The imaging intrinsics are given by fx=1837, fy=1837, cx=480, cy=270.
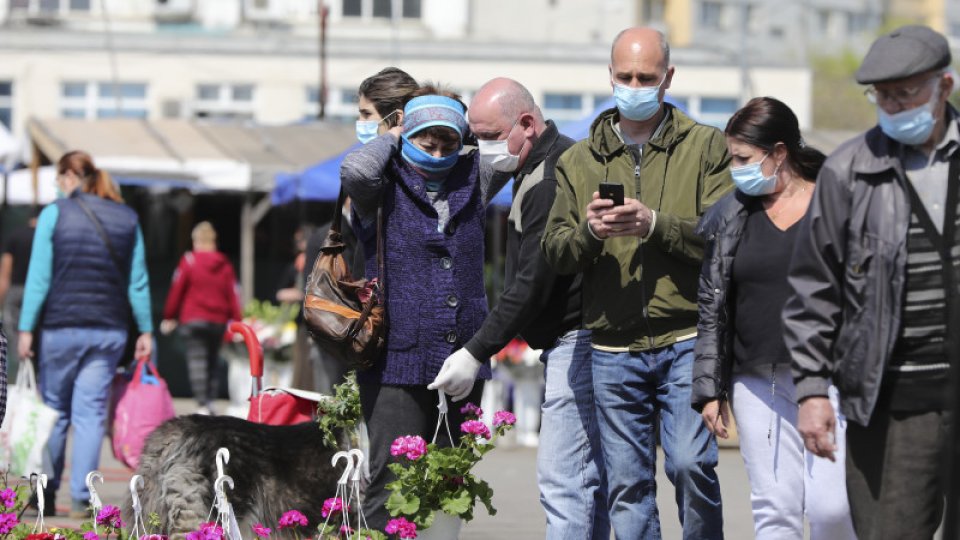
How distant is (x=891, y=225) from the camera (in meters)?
4.89

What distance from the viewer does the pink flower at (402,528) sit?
234 inches

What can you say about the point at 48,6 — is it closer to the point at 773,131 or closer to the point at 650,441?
Answer: the point at 650,441

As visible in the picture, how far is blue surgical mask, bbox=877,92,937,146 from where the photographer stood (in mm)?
4844

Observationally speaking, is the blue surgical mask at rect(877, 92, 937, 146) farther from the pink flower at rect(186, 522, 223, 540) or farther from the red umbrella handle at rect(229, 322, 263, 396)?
the red umbrella handle at rect(229, 322, 263, 396)

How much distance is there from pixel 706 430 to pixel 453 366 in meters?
0.89

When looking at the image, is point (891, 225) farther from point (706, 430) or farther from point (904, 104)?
point (706, 430)

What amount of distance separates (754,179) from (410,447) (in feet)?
4.64

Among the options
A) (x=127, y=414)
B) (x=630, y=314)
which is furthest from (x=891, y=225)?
(x=127, y=414)

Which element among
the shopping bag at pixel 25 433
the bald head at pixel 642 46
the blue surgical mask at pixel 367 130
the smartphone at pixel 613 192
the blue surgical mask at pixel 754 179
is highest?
the bald head at pixel 642 46

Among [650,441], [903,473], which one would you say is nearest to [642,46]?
[650,441]

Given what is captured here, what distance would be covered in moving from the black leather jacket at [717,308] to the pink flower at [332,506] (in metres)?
1.35

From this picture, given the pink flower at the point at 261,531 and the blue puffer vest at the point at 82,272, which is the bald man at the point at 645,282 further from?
the blue puffer vest at the point at 82,272

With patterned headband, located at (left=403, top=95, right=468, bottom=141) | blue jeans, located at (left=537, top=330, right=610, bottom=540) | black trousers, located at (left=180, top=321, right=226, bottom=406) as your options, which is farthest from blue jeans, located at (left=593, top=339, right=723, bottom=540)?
black trousers, located at (left=180, top=321, right=226, bottom=406)

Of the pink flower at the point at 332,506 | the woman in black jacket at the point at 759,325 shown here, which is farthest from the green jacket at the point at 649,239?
the pink flower at the point at 332,506
